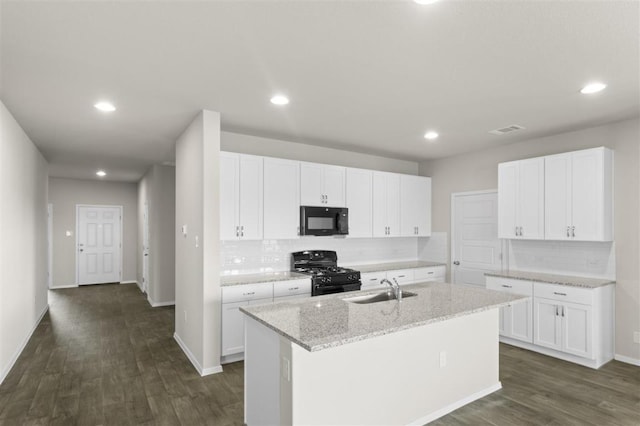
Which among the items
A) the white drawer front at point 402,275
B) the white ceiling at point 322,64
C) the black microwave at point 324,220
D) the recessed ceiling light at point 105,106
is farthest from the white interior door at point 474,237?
the recessed ceiling light at point 105,106

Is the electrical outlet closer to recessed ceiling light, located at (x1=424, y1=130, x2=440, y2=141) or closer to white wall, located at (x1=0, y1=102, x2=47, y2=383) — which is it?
recessed ceiling light, located at (x1=424, y1=130, x2=440, y2=141)

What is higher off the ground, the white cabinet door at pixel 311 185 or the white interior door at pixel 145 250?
the white cabinet door at pixel 311 185

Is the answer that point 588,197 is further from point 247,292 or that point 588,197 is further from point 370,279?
point 247,292

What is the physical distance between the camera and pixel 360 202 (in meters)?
5.42

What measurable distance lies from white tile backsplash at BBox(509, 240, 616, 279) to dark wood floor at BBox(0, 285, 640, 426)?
1.03 m

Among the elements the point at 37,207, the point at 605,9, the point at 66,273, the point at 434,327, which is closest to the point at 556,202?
the point at 434,327

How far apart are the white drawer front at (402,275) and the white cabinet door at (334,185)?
1.23 m

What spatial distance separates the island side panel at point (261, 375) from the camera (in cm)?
233

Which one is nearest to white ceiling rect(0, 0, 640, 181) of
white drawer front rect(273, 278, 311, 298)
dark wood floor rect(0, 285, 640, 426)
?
white drawer front rect(273, 278, 311, 298)

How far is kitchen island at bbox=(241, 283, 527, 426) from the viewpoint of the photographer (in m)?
2.18

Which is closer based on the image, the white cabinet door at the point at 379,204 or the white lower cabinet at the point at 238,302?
the white lower cabinet at the point at 238,302

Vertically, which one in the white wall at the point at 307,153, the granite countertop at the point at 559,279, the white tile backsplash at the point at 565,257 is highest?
the white wall at the point at 307,153

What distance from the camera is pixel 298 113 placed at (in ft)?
12.5

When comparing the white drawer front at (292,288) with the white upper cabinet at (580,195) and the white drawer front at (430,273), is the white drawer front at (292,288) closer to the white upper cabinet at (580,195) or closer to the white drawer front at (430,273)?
the white drawer front at (430,273)
